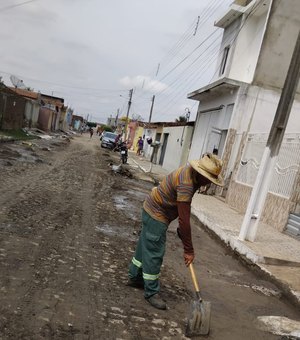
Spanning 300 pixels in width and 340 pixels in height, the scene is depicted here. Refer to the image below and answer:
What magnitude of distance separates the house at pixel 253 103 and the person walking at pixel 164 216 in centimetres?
579

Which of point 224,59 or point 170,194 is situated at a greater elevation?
point 224,59

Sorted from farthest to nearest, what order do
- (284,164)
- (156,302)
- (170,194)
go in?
(284,164)
(170,194)
(156,302)

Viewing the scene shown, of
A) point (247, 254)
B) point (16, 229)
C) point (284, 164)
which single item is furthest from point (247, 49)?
point (16, 229)

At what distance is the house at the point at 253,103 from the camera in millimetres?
10367

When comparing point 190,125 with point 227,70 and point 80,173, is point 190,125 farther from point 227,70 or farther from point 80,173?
point 80,173

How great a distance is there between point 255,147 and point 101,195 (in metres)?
4.93

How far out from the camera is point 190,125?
82.1 ft

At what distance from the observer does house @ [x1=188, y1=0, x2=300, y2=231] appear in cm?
1037

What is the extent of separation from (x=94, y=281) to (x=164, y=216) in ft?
3.64

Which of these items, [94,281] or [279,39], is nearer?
[94,281]

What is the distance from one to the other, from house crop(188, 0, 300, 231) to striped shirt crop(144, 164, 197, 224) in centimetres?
578

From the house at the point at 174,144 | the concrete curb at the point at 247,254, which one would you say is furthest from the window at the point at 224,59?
the concrete curb at the point at 247,254

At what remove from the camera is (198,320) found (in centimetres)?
388

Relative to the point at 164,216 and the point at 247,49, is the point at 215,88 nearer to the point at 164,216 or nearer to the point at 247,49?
the point at 247,49
